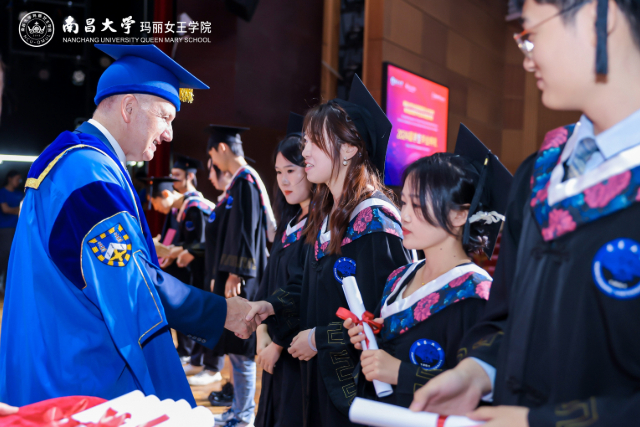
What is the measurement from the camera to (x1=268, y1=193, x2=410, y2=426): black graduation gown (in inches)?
62.7

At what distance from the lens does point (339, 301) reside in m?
1.71

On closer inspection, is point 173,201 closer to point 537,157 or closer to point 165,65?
point 165,65

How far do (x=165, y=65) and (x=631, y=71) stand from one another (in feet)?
4.52

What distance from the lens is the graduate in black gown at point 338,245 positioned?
160 cm

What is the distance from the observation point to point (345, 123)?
1751mm

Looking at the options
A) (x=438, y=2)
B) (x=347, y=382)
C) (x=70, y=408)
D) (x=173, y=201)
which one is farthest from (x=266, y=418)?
(x=438, y=2)

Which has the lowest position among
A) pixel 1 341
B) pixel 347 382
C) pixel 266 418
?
pixel 266 418

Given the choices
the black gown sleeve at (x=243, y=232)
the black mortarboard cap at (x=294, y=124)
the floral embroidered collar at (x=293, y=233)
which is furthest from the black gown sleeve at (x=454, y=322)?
the black gown sleeve at (x=243, y=232)

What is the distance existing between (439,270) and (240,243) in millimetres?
2164

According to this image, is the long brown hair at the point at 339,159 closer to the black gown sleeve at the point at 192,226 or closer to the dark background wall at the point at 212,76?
the black gown sleeve at the point at 192,226

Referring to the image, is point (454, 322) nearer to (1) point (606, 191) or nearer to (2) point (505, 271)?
(2) point (505, 271)

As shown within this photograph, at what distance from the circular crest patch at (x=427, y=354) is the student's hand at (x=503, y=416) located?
51 cm

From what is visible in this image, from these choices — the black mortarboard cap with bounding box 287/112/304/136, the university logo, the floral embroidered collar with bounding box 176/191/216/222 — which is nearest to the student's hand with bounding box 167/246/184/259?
the floral embroidered collar with bounding box 176/191/216/222

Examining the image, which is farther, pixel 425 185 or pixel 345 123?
pixel 345 123
